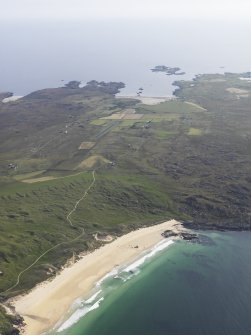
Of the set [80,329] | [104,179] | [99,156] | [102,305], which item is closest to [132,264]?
[102,305]

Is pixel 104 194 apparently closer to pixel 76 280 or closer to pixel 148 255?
pixel 148 255

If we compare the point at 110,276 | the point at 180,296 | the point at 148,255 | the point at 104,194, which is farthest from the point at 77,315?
the point at 104,194

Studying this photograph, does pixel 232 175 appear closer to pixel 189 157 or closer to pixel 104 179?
pixel 189 157

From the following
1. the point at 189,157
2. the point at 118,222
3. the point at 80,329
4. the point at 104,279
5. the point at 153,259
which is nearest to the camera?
the point at 80,329

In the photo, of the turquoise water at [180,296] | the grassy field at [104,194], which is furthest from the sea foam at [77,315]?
the grassy field at [104,194]

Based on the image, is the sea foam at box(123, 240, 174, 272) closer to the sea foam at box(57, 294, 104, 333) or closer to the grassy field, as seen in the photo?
the grassy field

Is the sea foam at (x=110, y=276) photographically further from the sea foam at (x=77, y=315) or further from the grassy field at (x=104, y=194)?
the grassy field at (x=104, y=194)
